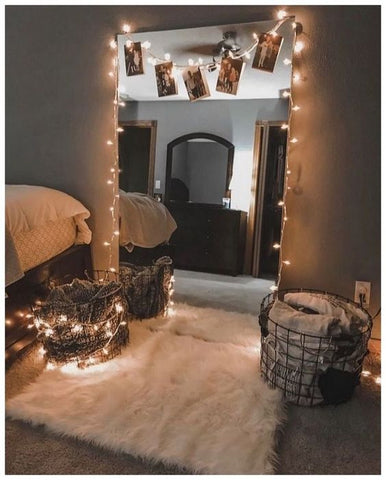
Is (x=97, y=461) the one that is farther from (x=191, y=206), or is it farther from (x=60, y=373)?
(x=191, y=206)

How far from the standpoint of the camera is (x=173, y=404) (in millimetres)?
Answer: 1372

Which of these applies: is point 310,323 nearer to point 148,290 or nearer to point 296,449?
point 296,449

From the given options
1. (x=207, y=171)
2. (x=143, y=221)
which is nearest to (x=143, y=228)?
(x=143, y=221)

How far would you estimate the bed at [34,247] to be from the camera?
5.14 ft

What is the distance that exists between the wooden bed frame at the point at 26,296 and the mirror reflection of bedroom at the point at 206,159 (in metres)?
0.43

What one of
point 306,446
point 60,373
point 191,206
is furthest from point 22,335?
point 306,446

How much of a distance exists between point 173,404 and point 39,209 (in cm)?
110

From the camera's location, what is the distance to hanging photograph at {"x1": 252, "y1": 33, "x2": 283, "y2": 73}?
69.5 inches

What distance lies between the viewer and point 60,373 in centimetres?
156

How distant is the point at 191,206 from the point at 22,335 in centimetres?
113

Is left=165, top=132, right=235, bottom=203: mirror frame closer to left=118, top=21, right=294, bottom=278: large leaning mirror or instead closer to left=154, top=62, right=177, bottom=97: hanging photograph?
left=118, top=21, right=294, bottom=278: large leaning mirror

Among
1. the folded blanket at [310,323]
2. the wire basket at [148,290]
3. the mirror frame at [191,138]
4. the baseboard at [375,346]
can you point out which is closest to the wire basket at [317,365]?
the folded blanket at [310,323]

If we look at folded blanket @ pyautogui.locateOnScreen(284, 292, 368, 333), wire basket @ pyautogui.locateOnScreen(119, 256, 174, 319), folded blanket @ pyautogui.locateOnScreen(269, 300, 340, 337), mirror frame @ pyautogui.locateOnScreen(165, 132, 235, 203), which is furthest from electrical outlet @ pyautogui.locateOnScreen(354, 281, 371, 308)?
wire basket @ pyautogui.locateOnScreen(119, 256, 174, 319)

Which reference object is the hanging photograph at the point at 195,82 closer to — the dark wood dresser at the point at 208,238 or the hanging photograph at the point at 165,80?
the hanging photograph at the point at 165,80
